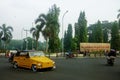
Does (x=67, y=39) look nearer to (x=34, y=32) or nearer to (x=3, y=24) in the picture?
(x=3, y=24)

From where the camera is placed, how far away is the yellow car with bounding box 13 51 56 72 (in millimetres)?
21375

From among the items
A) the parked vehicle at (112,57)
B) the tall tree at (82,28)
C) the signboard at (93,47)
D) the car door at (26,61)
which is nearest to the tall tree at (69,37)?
the tall tree at (82,28)

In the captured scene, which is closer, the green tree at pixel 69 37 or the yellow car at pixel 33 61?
the yellow car at pixel 33 61

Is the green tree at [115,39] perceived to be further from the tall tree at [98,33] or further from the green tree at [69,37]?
the green tree at [69,37]

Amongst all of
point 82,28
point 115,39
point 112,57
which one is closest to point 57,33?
point 82,28

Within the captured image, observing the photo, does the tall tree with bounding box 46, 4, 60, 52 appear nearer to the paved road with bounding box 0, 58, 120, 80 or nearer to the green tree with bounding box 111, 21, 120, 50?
the green tree with bounding box 111, 21, 120, 50

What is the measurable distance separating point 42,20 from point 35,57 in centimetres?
5095

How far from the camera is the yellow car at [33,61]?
842 inches

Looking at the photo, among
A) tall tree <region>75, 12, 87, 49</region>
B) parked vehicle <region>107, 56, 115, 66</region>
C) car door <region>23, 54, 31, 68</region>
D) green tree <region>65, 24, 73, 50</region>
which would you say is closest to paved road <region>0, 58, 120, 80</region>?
car door <region>23, 54, 31, 68</region>

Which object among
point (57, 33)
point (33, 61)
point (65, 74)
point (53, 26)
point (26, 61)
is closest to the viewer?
point (65, 74)

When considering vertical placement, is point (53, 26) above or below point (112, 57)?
above

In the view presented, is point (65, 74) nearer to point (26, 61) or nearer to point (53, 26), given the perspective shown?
point (26, 61)

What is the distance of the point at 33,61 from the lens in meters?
21.8

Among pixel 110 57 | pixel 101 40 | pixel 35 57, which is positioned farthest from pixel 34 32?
pixel 35 57
